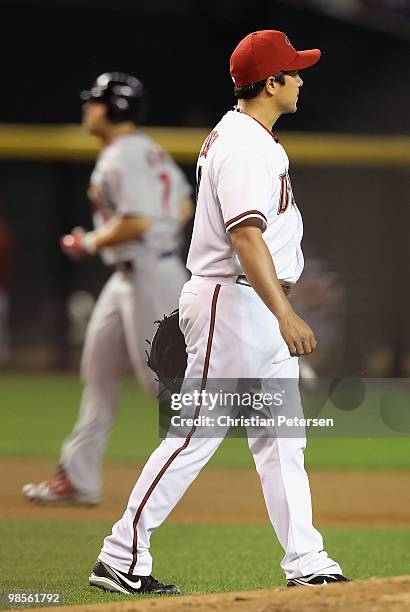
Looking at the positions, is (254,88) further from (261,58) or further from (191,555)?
(191,555)

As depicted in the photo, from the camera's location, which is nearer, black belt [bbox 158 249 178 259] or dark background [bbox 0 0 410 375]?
black belt [bbox 158 249 178 259]

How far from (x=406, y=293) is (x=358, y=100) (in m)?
4.66

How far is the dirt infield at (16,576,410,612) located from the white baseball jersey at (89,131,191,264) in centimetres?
291

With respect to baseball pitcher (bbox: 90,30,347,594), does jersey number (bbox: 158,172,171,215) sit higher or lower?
higher

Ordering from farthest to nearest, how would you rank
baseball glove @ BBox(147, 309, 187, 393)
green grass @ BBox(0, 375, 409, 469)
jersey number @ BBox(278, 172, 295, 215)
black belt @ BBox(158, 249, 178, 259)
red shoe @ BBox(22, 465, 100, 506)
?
1. green grass @ BBox(0, 375, 409, 469)
2. black belt @ BBox(158, 249, 178, 259)
3. red shoe @ BBox(22, 465, 100, 506)
4. baseball glove @ BBox(147, 309, 187, 393)
5. jersey number @ BBox(278, 172, 295, 215)

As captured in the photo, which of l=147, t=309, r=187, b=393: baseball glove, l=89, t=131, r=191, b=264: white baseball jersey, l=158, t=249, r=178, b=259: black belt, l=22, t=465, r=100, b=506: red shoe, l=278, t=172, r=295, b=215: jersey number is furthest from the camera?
l=158, t=249, r=178, b=259: black belt

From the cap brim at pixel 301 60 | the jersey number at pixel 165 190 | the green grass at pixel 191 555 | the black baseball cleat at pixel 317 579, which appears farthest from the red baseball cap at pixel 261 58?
the jersey number at pixel 165 190

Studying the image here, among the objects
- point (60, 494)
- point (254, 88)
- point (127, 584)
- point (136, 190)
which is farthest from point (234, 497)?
point (254, 88)

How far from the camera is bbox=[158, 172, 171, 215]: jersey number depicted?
6.41m

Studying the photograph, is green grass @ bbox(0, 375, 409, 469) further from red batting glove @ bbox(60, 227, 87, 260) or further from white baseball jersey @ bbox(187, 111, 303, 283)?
white baseball jersey @ bbox(187, 111, 303, 283)

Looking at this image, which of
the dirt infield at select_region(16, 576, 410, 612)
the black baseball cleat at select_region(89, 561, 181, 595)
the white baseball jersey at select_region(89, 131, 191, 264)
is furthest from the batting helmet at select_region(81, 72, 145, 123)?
the dirt infield at select_region(16, 576, 410, 612)

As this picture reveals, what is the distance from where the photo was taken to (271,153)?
3.99 meters

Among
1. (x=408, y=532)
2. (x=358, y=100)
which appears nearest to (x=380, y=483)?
(x=408, y=532)

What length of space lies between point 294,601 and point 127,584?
77 cm
